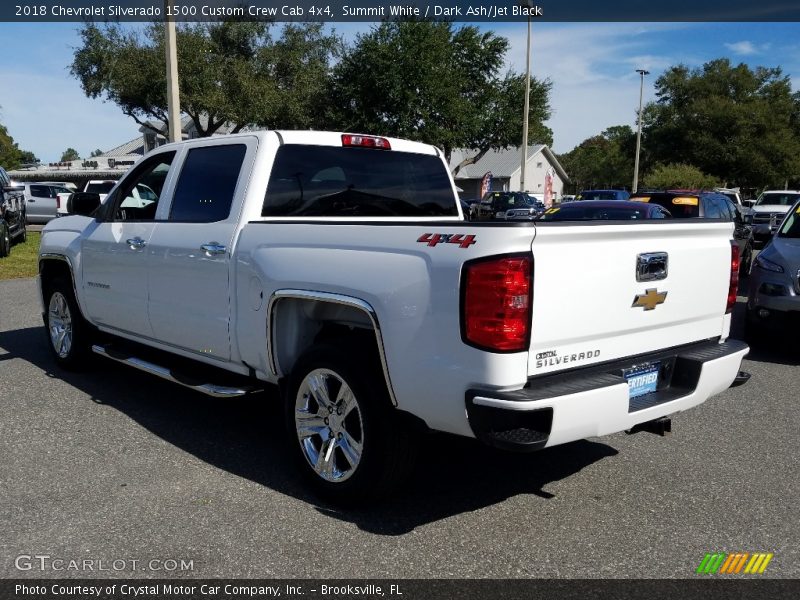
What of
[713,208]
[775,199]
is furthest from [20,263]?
[775,199]

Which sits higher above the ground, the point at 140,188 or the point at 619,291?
the point at 140,188

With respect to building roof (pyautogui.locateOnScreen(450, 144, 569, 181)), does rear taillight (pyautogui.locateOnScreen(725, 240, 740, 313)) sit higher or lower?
lower

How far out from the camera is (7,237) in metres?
15.8

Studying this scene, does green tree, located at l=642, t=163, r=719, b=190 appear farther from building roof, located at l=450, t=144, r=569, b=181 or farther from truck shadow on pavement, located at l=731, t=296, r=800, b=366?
truck shadow on pavement, located at l=731, t=296, r=800, b=366

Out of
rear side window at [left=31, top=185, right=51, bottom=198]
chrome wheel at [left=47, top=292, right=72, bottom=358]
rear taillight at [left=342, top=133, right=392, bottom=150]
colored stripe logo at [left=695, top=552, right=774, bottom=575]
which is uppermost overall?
rear taillight at [left=342, top=133, right=392, bottom=150]

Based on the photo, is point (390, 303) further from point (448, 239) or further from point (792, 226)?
point (792, 226)

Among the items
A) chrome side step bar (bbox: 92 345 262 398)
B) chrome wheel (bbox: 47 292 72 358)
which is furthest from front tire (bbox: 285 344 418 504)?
chrome wheel (bbox: 47 292 72 358)

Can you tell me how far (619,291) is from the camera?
3568 millimetres

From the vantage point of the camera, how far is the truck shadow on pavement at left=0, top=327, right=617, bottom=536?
399 centimetres

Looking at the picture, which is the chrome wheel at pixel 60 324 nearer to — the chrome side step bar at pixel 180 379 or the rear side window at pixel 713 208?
the chrome side step bar at pixel 180 379

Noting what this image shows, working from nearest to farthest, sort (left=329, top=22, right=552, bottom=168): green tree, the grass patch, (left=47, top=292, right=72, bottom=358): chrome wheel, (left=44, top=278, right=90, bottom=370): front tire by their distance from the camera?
(left=44, top=278, right=90, bottom=370): front tire < (left=47, top=292, right=72, bottom=358): chrome wheel < the grass patch < (left=329, top=22, right=552, bottom=168): green tree

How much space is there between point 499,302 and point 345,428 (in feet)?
4.04

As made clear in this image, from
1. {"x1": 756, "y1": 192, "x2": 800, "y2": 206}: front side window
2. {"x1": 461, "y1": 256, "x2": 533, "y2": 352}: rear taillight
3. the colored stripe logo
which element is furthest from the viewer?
{"x1": 756, "y1": 192, "x2": 800, "y2": 206}: front side window

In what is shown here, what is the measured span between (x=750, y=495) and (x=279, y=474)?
8.93 ft
